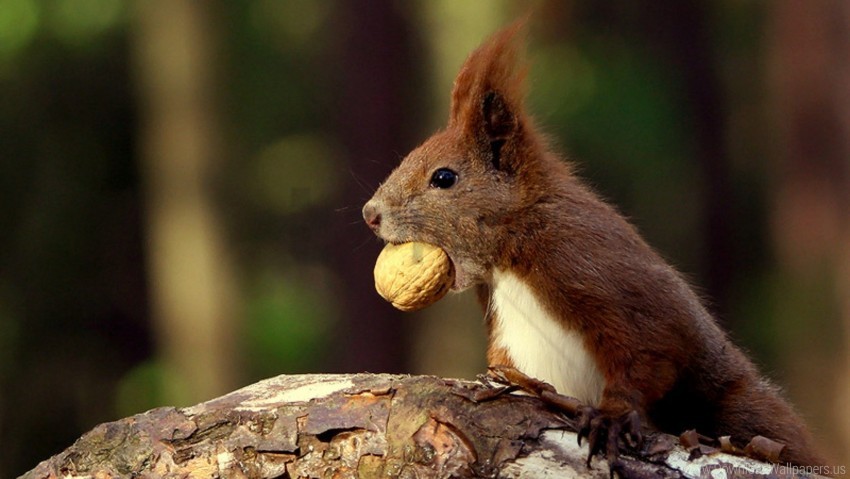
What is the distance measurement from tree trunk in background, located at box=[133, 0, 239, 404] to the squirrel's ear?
5586mm

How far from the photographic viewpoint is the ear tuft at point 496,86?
301cm

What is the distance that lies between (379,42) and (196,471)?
551 centimetres

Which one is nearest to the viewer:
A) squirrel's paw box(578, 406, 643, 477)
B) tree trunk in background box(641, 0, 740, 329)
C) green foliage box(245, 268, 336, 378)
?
squirrel's paw box(578, 406, 643, 477)

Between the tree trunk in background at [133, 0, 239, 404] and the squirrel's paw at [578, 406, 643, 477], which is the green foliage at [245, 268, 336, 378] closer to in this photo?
the tree trunk in background at [133, 0, 239, 404]

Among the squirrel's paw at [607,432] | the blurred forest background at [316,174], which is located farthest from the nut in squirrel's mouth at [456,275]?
the blurred forest background at [316,174]

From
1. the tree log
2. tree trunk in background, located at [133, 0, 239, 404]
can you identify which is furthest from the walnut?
tree trunk in background, located at [133, 0, 239, 404]

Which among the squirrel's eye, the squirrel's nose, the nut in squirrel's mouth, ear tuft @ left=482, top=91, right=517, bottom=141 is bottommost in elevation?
the nut in squirrel's mouth

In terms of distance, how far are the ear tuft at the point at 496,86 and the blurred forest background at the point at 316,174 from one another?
10.7 ft

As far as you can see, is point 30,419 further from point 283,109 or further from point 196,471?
point 196,471

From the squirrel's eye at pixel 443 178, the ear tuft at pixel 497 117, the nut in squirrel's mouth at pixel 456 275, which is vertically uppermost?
the ear tuft at pixel 497 117

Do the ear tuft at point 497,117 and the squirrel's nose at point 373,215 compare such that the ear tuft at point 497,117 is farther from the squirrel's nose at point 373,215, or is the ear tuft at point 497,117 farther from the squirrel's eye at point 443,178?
the squirrel's nose at point 373,215

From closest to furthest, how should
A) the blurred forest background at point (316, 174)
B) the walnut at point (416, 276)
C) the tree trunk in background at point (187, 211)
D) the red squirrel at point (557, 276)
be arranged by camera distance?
the red squirrel at point (557, 276)
the walnut at point (416, 276)
the blurred forest background at point (316, 174)
the tree trunk in background at point (187, 211)

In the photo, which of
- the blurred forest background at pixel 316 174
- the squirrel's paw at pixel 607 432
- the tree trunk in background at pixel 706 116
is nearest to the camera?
the squirrel's paw at pixel 607 432

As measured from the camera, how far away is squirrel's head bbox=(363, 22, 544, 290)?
9.59ft
